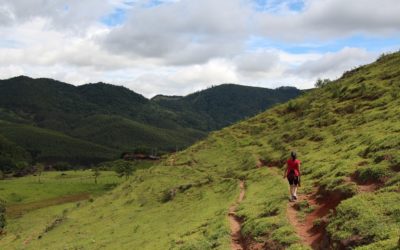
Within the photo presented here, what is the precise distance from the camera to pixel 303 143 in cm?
5147

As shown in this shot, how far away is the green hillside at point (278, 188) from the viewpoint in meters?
22.8

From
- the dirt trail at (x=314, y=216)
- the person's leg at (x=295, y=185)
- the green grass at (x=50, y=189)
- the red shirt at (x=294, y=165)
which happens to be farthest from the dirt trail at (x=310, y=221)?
the green grass at (x=50, y=189)

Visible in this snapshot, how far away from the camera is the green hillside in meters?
22.8

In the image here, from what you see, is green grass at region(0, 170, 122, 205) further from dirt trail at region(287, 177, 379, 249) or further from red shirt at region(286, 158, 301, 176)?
dirt trail at region(287, 177, 379, 249)

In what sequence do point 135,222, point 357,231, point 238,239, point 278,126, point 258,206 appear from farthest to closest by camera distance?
1. point 278,126
2. point 135,222
3. point 258,206
4. point 238,239
5. point 357,231

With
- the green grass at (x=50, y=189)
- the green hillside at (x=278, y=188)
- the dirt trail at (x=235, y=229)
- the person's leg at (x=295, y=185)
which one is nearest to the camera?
the green hillside at (x=278, y=188)

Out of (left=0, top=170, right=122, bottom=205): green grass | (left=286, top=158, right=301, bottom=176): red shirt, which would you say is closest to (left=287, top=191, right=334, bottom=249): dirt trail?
(left=286, top=158, right=301, bottom=176): red shirt

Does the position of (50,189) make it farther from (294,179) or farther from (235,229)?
(294,179)

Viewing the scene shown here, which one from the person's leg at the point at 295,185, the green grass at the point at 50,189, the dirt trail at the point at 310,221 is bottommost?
the green grass at the point at 50,189

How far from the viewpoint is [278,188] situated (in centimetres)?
3678

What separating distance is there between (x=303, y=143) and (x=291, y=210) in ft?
79.1

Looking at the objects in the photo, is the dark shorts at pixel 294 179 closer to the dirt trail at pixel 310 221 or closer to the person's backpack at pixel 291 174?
the person's backpack at pixel 291 174

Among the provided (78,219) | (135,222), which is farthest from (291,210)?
(78,219)

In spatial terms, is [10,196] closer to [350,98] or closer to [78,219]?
[78,219]
